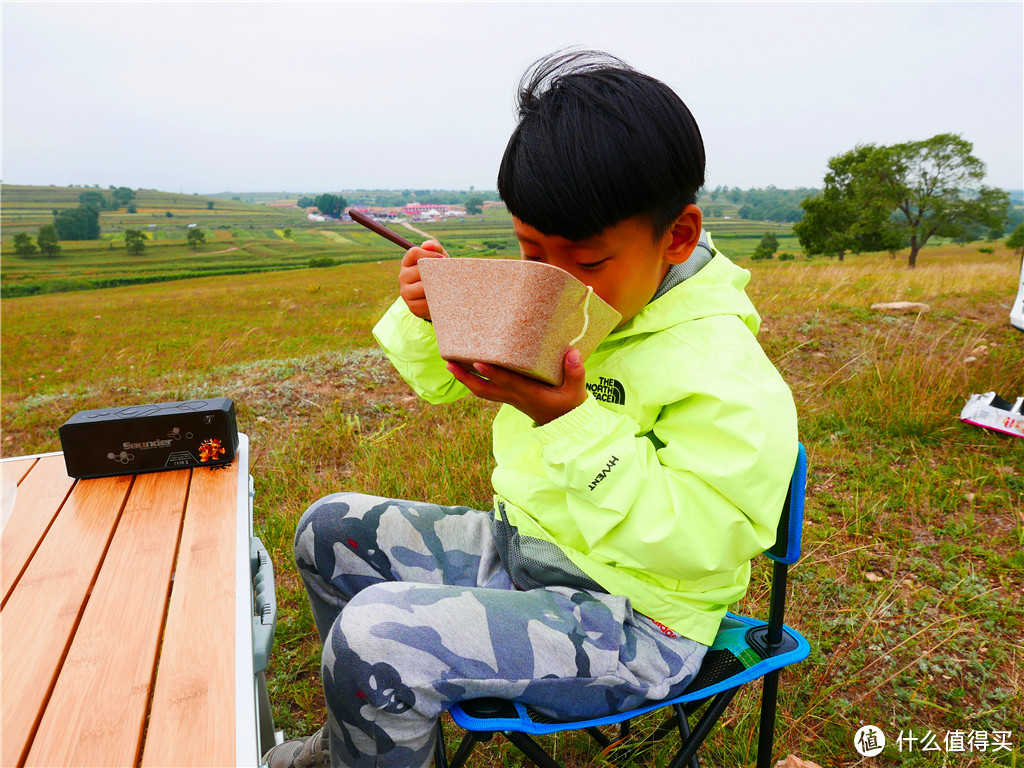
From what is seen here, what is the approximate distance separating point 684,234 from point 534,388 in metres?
0.47

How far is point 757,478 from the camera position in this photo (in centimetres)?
102

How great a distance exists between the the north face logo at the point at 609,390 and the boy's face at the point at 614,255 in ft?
0.50

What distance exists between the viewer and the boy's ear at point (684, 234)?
121cm

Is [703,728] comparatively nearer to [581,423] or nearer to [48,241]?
A: [581,423]

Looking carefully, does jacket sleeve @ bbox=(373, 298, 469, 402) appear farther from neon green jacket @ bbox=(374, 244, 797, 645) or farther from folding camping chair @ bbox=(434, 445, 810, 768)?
folding camping chair @ bbox=(434, 445, 810, 768)

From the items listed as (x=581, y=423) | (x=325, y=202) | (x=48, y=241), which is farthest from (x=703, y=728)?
(x=48, y=241)

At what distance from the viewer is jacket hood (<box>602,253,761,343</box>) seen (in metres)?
1.24

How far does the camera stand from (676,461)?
1.09 metres

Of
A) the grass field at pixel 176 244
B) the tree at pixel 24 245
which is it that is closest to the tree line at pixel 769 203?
the grass field at pixel 176 244

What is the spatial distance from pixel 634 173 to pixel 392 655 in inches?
36.9

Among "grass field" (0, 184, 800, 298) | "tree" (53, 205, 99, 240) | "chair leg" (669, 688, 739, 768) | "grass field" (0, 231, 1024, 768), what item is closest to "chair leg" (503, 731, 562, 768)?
"chair leg" (669, 688, 739, 768)

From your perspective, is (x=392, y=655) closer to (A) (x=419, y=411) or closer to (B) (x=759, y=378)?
(B) (x=759, y=378)

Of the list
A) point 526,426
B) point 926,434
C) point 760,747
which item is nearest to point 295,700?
point 526,426

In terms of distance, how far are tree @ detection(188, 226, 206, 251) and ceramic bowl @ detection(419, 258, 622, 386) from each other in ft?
201
